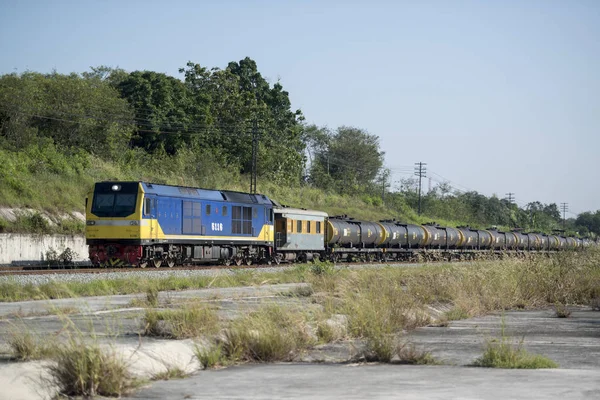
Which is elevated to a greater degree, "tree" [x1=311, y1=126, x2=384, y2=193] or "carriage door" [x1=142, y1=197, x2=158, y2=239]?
"tree" [x1=311, y1=126, x2=384, y2=193]

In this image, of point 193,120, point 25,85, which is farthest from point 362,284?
point 193,120

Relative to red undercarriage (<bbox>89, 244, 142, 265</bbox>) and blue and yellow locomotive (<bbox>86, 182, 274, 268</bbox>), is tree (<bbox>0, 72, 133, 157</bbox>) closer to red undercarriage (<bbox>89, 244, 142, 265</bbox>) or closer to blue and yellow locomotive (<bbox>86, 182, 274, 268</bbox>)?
blue and yellow locomotive (<bbox>86, 182, 274, 268</bbox>)

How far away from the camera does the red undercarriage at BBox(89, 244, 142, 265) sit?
35594mm

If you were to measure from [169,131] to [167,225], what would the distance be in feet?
135

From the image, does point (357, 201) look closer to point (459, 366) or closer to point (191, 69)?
point (191, 69)

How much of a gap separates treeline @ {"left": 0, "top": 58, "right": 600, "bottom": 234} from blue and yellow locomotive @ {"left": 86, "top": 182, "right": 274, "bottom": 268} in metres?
12.6

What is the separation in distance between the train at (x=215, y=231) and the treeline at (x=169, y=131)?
12.6 meters

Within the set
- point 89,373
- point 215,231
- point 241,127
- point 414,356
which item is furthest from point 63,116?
point 89,373

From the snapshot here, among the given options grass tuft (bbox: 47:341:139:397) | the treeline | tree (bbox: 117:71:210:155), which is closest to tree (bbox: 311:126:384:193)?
the treeline

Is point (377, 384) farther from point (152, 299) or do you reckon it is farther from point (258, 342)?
point (152, 299)

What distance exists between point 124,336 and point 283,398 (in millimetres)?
5024

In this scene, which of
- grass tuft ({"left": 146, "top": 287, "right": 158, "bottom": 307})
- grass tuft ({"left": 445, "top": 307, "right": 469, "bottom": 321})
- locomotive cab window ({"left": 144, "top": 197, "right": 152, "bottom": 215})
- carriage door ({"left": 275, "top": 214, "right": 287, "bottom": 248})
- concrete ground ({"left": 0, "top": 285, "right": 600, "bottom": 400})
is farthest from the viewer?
carriage door ({"left": 275, "top": 214, "right": 287, "bottom": 248})

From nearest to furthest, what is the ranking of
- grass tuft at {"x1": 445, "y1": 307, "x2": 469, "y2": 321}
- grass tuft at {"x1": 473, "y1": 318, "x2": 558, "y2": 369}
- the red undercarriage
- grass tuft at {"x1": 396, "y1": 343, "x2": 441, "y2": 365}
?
grass tuft at {"x1": 473, "y1": 318, "x2": 558, "y2": 369}
grass tuft at {"x1": 396, "y1": 343, "x2": 441, "y2": 365}
grass tuft at {"x1": 445, "y1": 307, "x2": 469, "y2": 321}
the red undercarriage

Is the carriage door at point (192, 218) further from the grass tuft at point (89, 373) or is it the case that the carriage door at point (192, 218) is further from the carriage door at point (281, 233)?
the grass tuft at point (89, 373)
